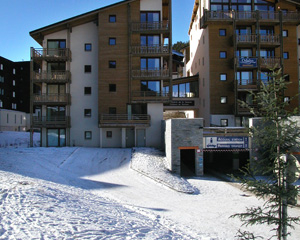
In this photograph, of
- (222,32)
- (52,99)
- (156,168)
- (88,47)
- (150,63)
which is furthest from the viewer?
(222,32)

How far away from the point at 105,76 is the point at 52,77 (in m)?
6.35

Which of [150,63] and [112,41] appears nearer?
[112,41]

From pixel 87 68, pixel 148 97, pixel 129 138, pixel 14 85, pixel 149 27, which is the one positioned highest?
pixel 149 27

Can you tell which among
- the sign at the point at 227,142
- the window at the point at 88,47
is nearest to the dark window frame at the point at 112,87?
the window at the point at 88,47

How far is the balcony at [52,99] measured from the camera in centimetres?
3059

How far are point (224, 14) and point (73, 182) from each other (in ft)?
94.5

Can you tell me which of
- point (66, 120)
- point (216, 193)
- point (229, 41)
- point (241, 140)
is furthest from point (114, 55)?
point (216, 193)

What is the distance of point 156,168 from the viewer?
21672 mm

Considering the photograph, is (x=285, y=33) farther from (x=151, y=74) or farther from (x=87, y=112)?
(x=87, y=112)

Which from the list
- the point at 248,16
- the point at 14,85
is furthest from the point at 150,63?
the point at 14,85

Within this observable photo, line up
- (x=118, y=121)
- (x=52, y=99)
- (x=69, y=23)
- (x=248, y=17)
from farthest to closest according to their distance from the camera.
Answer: (x=248, y=17) → (x=69, y=23) → (x=52, y=99) → (x=118, y=121)

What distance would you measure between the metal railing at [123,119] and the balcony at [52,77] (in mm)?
6236

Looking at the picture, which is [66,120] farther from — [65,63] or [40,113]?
[65,63]

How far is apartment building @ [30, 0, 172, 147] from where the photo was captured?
3075 cm
